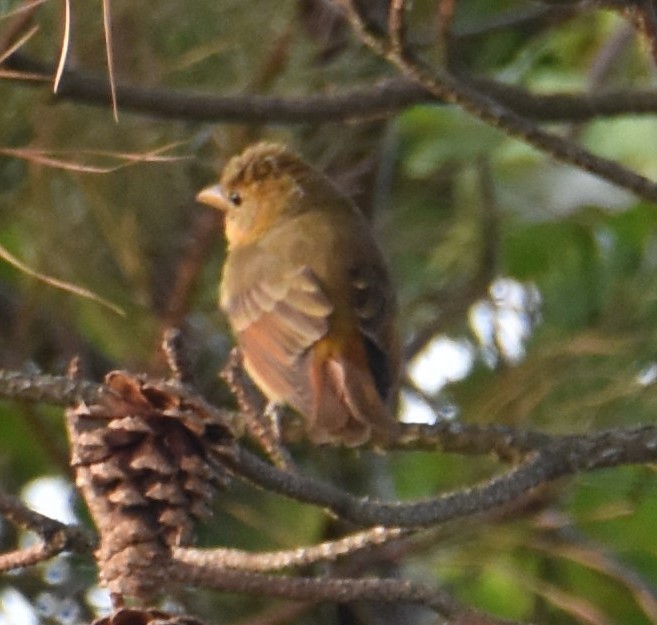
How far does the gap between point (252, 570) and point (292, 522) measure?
1.46 metres

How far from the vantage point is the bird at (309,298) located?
319cm

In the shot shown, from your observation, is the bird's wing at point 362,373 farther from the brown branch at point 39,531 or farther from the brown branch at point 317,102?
the brown branch at point 39,531

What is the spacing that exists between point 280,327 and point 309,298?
0.12 meters

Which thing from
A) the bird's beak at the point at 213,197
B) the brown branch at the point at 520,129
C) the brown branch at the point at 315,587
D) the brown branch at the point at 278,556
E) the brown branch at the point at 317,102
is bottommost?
the brown branch at the point at 315,587

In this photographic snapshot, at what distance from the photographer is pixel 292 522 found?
3.48 m

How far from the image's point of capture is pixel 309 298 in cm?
360

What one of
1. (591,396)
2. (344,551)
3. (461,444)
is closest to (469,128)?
(591,396)

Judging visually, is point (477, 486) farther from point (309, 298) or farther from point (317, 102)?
point (309, 298)

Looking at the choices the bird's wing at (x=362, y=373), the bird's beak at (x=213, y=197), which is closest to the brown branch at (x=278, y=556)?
the bird's wing at (x=362, y=373)

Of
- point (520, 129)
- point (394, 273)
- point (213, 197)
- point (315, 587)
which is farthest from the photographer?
point (394, 273)

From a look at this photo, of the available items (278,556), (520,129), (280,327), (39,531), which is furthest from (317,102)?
(39,531)

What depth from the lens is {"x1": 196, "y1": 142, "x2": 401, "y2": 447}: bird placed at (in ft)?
10.5

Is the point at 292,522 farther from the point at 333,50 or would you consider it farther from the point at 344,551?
the point at 344,551

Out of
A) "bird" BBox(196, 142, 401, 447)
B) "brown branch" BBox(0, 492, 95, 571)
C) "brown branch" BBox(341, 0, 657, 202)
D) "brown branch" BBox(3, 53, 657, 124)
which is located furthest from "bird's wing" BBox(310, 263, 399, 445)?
"brown branch" BBox(0, 492, 95, 571)
